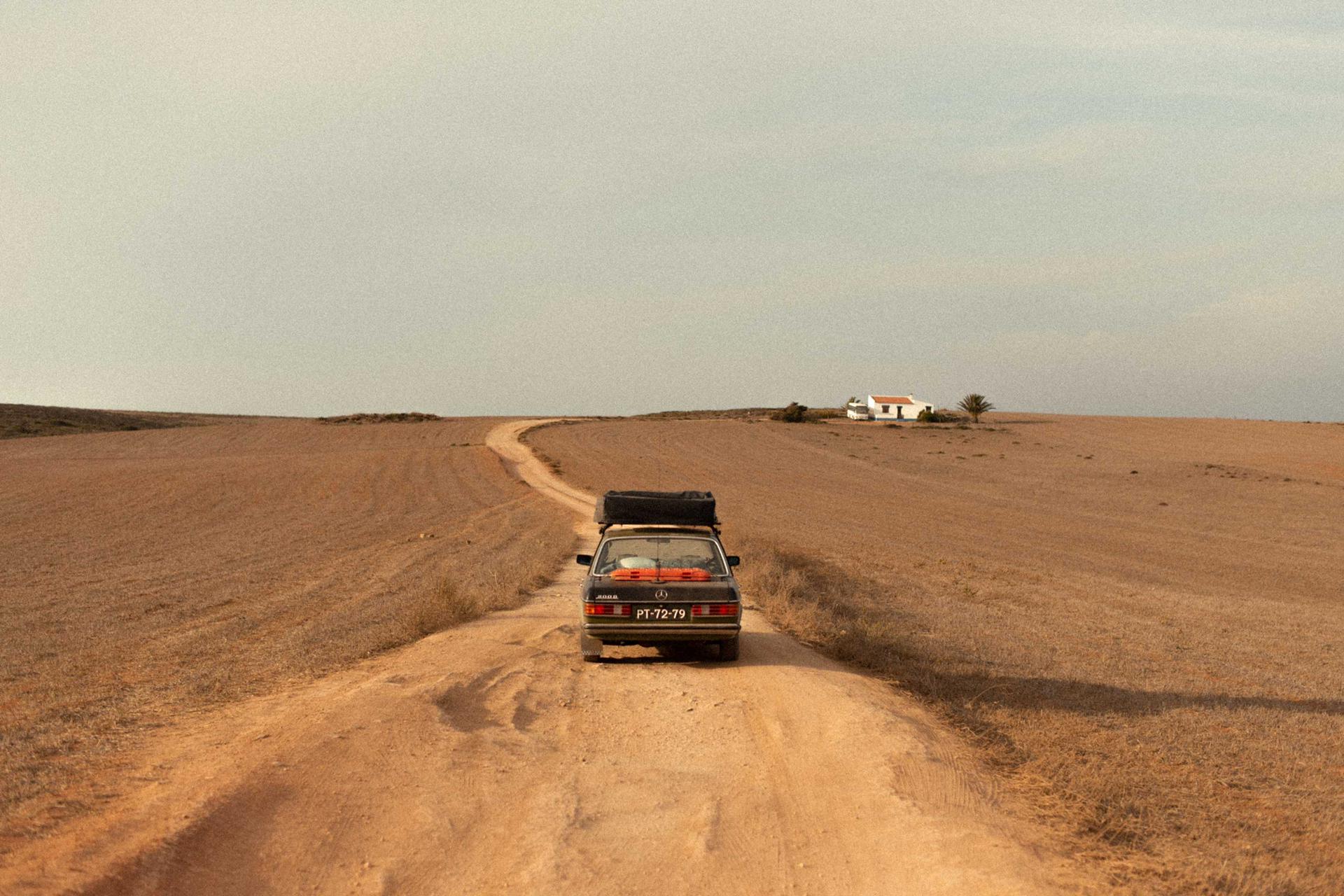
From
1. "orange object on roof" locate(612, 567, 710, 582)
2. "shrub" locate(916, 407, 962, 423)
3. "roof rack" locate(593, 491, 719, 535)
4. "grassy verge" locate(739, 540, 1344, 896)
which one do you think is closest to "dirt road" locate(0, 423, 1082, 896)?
Result: "grassy verge" locate(739, 540, 1344, 896)

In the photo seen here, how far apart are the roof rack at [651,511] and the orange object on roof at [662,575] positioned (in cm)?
182

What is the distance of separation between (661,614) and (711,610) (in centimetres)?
62

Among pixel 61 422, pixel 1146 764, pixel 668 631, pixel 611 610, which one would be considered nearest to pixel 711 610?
pixel 668 631

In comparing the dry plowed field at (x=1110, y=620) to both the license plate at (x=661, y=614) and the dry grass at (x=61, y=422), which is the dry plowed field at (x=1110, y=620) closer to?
the license plate at (x=661, y=614)

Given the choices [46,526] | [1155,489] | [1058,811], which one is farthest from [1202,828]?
[1155,489]

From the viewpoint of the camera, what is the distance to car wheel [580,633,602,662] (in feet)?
42.2

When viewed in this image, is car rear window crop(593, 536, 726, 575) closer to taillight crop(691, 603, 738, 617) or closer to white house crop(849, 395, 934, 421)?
taillight crop(691, 603, 738, 617)

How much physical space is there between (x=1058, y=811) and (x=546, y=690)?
566cm

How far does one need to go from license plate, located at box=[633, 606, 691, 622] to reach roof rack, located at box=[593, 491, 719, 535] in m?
2.47

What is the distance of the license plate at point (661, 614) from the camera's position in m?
12.3

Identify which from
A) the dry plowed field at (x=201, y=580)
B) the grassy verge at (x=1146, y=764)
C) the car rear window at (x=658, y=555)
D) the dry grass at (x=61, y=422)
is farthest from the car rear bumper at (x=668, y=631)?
the dry grass at (x=61, y=422)

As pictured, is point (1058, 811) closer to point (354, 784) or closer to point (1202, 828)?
point (1202, 828)

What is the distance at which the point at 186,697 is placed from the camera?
10680mm

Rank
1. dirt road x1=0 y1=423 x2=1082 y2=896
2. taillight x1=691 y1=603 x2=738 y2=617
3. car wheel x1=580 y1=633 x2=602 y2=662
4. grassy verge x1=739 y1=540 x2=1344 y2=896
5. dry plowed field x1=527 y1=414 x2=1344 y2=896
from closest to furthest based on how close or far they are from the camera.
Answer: dirt road x1=0 y1=423 x2=1082 y2=896, grassy verge x1=739 y1=540 x2=1344 y2=896, dry plowed field x1=527 y1=414 x2=1344 y2=896, taillight x1=691 y1=603 x2=738 y2=617, car wheel x1=580 y1=633 x2=602 y2=662
